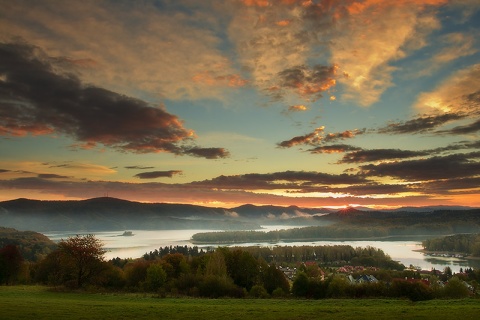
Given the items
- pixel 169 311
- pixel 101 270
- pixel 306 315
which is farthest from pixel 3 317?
pixel 101 270

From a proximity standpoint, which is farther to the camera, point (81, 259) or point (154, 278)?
point (154, 278)

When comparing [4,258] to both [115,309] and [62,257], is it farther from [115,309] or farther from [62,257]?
[115,309]

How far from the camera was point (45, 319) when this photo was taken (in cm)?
2070

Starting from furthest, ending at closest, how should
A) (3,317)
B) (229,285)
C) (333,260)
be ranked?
(333,260), (229,285), (3,317)

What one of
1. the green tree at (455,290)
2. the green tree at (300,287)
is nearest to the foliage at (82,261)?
the green tree at (300,287)

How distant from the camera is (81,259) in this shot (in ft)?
150

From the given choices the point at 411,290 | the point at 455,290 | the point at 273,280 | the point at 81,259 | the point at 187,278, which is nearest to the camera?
the point at 411,290

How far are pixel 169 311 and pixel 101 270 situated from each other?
88.4 feet

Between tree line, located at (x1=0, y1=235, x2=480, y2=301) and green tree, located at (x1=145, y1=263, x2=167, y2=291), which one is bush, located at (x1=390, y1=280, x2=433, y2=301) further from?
green tree, located at (x1=145, y1=263, x2=167, y2=291)

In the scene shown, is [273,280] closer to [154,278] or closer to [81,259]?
[154,278]

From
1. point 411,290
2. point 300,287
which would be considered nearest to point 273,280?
point 300,287

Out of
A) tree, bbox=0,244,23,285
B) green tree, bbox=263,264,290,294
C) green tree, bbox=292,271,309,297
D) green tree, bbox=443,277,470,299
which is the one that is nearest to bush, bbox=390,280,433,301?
green tree, bbox=292,271,309,297

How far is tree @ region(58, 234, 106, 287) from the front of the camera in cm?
4572

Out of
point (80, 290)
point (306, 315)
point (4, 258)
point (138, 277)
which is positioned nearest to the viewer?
point (306, 315)
